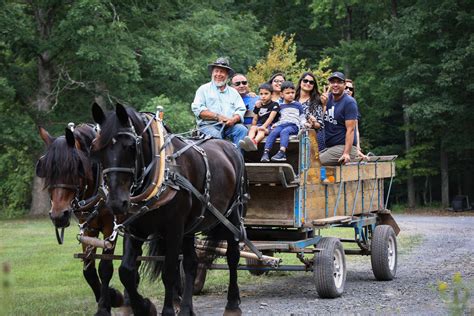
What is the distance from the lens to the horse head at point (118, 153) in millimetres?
6473

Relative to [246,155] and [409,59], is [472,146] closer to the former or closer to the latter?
[409,59]

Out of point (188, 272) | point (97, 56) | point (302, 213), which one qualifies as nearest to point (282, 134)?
point (302, 213)

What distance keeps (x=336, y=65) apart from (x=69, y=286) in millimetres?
32272

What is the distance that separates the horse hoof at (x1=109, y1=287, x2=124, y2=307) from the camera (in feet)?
26.6

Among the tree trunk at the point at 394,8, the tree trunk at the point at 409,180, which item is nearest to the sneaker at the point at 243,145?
the tree trunk at the point at 409,180

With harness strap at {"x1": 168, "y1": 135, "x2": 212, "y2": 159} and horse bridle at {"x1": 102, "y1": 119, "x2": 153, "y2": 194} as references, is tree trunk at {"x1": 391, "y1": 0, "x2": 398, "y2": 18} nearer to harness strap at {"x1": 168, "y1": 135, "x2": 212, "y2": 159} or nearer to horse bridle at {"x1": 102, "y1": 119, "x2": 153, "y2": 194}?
harness strap at {"x1": 168, "y1": 135, "x2": 212, "y2": 159}

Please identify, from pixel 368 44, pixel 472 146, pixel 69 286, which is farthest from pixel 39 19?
pixel 69 286

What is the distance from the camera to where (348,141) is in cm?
1059

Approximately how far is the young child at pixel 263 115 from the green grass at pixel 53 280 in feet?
6.60

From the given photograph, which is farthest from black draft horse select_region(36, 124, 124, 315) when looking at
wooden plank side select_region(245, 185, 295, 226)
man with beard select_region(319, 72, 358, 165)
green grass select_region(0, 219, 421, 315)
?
man with beard select_region(319, 72, 358, 165)

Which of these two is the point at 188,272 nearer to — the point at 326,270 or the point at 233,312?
the point at 233,312

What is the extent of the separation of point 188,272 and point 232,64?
87.6 feet

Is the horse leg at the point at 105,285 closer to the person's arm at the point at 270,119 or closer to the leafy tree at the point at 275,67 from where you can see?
the person's arm at the point at 270,119

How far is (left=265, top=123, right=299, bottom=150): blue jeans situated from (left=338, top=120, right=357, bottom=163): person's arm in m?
0.96
